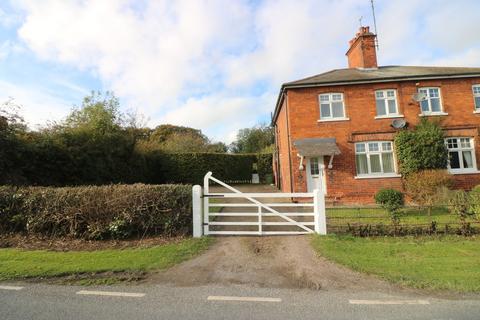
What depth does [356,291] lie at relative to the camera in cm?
514

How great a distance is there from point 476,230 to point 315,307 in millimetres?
7100

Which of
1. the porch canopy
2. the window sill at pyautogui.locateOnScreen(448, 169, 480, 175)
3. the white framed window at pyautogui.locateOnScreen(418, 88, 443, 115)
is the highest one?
the white framed window at pyautogui.locateOnScreen(418, 88, 443, 115)

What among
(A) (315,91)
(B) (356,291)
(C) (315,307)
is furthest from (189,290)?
(A) (315,91)

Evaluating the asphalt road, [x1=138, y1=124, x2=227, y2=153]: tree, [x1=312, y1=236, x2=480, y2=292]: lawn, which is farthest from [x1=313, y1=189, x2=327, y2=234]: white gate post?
[x1=138, y1=124, x2=227, y2=153]: tree

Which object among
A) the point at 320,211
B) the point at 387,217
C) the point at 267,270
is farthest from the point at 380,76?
the point at 267,270

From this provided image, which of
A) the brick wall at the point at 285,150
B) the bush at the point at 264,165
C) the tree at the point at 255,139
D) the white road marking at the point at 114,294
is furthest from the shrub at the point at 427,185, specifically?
the tree at the point at 255,139

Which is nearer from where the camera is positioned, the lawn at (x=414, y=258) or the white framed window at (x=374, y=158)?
the lawn at (x=414, y=258)

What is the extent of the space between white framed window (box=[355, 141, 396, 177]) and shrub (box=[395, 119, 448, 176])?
519mm

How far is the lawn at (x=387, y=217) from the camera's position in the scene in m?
9.51

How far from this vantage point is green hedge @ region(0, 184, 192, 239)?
8.73 m

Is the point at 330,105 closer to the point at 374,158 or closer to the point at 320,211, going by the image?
the point at 374,158

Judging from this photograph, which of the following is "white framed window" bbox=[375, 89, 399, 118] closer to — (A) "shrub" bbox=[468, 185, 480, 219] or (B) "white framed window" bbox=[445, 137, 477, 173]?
(B) "white framed window" bbox=[445, 137, 477, 173]

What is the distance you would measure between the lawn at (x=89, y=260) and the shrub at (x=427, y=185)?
1082cm

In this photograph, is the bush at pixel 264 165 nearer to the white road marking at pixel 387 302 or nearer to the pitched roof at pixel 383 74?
the pitched roof at pixel 383 74
